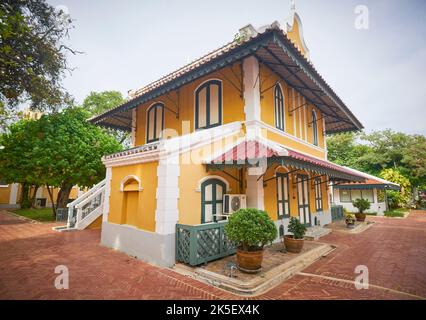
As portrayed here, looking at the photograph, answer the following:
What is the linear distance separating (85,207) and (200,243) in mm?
11072

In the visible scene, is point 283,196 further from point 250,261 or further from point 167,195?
point 167,195

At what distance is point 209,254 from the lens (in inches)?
268

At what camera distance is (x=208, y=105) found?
10328mm

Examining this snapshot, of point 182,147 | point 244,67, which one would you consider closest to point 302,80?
point 244,67

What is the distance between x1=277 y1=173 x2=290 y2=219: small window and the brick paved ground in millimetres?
2538

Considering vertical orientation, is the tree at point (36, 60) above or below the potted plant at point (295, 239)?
above

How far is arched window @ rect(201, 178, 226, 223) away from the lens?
7.78 meters

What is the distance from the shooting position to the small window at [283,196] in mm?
10396

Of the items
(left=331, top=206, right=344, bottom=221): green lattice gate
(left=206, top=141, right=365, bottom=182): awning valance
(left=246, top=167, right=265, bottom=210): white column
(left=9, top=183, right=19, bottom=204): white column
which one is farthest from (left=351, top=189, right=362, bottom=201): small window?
(left=9, top=183, right=19, bottom=204): white column

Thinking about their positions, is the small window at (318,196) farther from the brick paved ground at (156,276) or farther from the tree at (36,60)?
the tree at (36,60)

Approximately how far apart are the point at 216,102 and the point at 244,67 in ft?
6.11

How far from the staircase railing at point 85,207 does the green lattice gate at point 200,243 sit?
9.31m

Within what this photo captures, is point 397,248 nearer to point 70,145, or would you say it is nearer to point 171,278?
point 171,278

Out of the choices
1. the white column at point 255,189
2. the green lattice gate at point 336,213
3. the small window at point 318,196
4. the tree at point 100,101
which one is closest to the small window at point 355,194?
the green lattice gate at point 336,213
